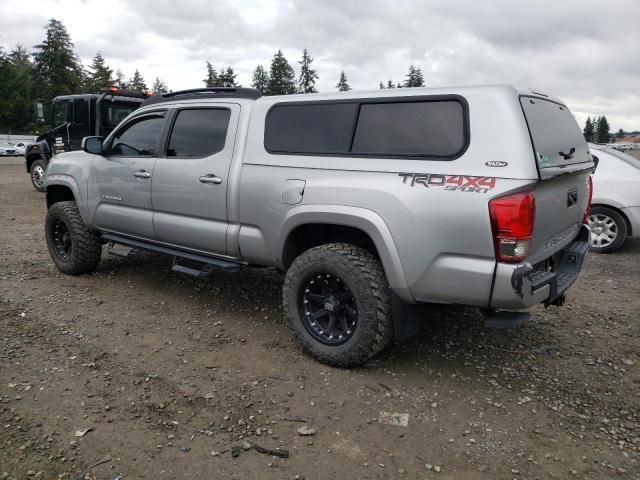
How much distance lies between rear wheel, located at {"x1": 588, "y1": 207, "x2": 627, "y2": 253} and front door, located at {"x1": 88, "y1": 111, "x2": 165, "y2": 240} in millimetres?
5937

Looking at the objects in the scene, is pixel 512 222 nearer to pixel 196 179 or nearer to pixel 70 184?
pixel 196 179

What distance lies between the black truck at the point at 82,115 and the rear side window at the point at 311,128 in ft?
25.2

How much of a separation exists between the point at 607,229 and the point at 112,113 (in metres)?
9.61

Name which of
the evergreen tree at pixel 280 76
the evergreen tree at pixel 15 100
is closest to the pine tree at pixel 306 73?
the evergreen tree at pixel 280 76

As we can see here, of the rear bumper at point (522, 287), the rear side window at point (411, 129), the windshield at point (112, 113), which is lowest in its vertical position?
the rear bumper at point (522, 287)

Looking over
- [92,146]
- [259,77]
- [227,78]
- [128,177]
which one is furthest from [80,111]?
[259,77]

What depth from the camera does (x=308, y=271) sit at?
11.6 feet

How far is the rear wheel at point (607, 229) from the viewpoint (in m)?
6.84

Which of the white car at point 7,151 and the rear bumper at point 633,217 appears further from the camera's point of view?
the white car at point 7,151

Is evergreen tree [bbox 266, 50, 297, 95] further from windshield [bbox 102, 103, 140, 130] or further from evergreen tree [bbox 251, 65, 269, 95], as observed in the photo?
windshield [bbox 102, 103, 140, 130]

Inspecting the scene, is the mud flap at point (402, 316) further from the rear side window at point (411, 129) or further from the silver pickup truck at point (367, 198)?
the rear side window at point (411, 129)

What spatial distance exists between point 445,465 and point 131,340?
2.64 metres

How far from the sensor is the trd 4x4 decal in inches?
111

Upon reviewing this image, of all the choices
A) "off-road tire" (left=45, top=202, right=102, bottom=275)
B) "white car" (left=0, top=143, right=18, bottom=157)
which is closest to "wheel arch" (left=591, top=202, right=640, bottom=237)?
"off-road tire" (left=45, top=202, right=102, bottom=275)
